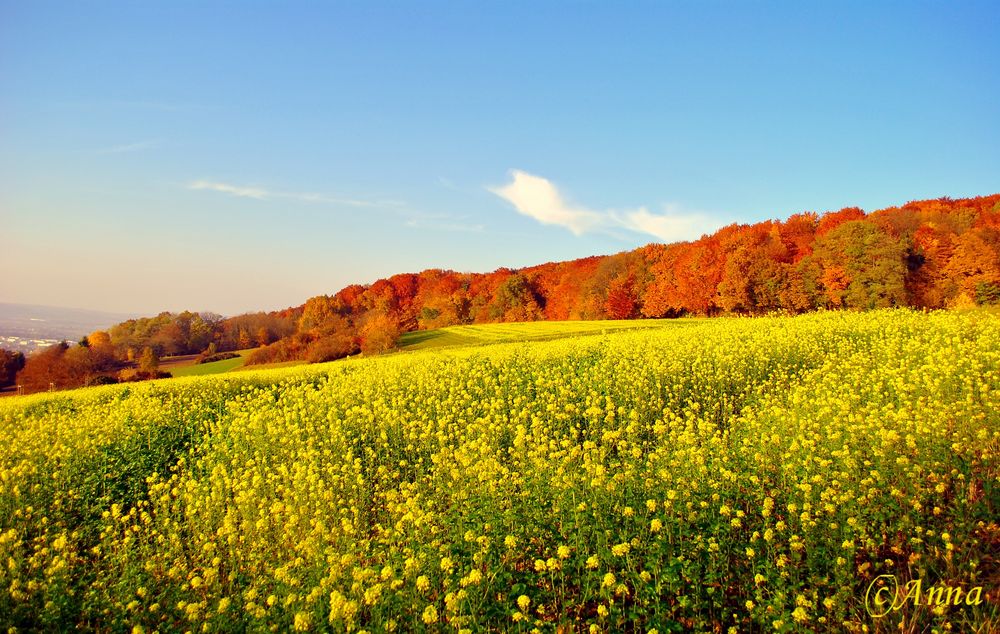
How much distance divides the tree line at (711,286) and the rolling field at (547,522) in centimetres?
3326

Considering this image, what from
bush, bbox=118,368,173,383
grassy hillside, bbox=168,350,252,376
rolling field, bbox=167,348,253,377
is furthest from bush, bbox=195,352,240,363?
bush, bbox=118,368,173,383

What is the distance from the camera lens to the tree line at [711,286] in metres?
38.8

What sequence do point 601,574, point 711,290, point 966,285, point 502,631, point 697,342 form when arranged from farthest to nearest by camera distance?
point 711,290 → point 966,285 → point 697,342 → point 601,574 → point 502,631

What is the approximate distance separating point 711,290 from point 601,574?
1915 inches

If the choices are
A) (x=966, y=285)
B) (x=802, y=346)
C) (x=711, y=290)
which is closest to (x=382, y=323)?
(x=711, y=290)

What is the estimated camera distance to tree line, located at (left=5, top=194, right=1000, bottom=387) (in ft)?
127

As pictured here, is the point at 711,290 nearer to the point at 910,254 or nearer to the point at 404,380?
the point at 910,254

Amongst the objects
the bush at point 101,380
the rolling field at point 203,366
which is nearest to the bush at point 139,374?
the bush at point 101,380

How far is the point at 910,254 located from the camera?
133 ft

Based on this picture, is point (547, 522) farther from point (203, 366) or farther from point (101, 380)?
point (203, 366)

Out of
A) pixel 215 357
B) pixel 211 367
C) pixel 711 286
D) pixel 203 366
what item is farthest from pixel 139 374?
pixel 711 286

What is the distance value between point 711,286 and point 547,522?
48.2 m

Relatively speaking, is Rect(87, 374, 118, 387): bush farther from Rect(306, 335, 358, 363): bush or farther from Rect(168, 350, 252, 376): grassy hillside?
Rect(306, 335, 358, 363): bush

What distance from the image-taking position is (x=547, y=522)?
179 inches
